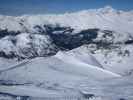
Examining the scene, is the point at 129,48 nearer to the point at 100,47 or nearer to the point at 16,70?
the point at 100,47

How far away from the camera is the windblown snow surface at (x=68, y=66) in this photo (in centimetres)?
8477

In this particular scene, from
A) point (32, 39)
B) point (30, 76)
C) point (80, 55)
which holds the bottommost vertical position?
point (30, 76)

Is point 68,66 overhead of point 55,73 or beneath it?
overhead

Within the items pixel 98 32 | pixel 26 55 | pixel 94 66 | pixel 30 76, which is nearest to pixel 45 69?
pixel 30 76

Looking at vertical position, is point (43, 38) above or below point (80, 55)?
above

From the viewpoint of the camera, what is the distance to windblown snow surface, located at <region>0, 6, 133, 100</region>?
8477 cm

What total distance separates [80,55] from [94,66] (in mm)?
21011

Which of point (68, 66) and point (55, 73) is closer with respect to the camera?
point (55, 73)

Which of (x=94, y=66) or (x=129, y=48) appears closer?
(x=94, y=66)

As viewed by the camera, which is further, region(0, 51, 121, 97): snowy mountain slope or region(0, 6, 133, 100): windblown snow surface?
region(0, 51, 121, 97): snowy mountain slope

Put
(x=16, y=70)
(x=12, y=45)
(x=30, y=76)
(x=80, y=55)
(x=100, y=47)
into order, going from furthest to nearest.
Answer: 1. (x=12, y=45)
2. (x=100, y=47)
3. (x=80, y=55)
4. (x=16, y=70)
5. (x=30, y=76)

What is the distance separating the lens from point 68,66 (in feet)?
455

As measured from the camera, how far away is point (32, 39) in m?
192

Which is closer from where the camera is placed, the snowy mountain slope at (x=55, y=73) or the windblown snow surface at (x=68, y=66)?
the windblown snow surface at (x=68, y=66)
